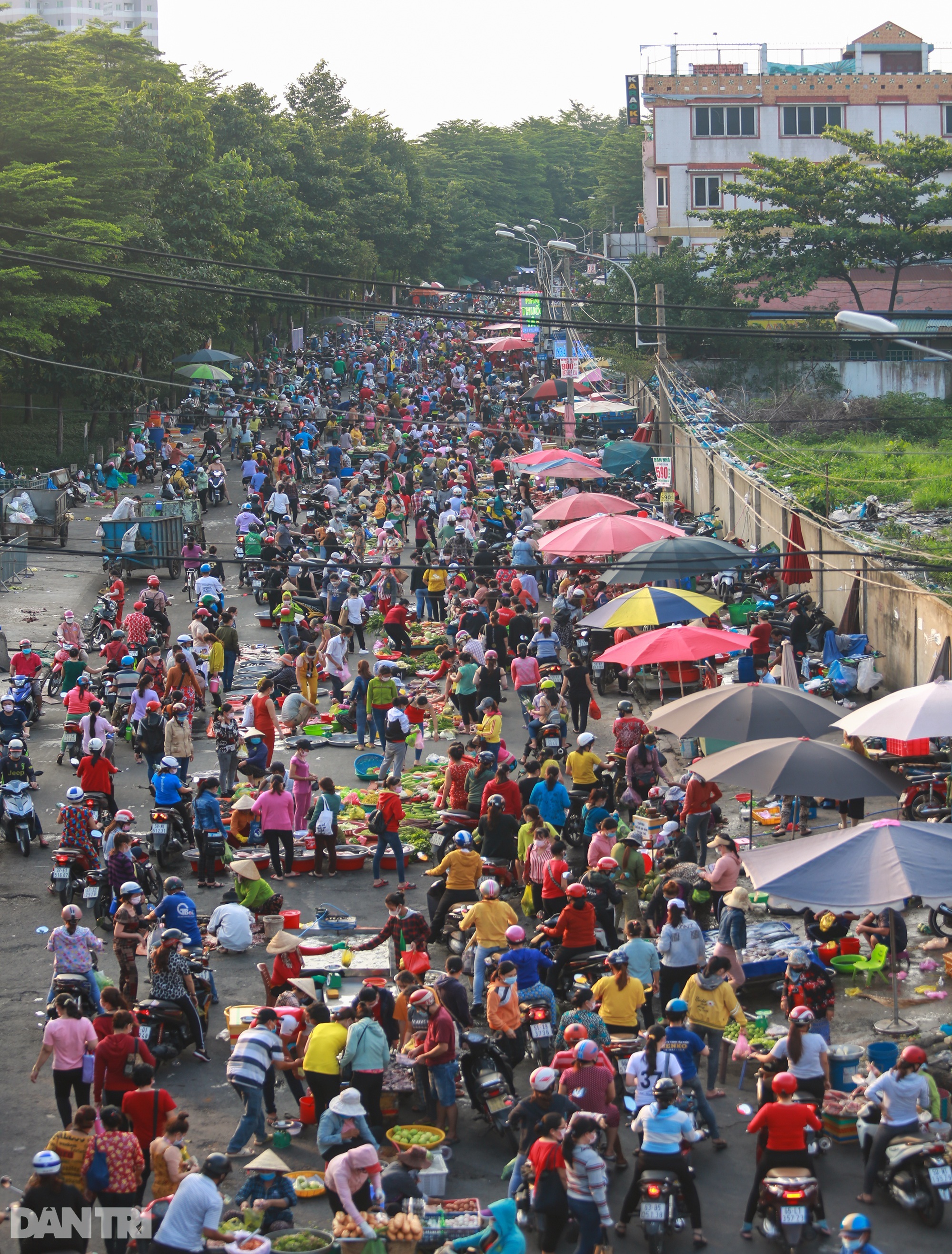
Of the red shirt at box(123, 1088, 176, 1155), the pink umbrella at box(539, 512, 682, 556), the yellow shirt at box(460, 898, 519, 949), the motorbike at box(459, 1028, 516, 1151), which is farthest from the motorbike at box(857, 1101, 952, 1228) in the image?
the pink umbrella at box(539, 512, 682, 556)

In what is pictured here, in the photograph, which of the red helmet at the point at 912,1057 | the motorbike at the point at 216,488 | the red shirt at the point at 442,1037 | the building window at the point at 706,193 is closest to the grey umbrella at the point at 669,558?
the red shirt at the point at 442,1037

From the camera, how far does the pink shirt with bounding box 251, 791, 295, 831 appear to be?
1553 centimetres

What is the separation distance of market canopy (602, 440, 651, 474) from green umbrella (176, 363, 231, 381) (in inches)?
492

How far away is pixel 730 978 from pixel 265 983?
A: 3.84 m

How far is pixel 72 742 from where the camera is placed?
763 inches

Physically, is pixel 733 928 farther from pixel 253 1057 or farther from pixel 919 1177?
pixel 253 1057

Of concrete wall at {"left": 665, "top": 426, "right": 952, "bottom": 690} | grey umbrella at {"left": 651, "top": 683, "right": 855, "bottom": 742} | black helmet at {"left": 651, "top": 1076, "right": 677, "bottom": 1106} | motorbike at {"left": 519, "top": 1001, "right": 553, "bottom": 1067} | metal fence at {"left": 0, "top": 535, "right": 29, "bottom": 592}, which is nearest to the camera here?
black helmet at {"left": 651, "top": 1076, "right": 677, "bottom": 1106}

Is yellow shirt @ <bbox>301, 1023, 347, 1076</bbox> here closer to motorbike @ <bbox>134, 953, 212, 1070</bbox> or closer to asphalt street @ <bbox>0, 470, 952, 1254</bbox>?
asphalt street @ <bbox>0, 470, 952, 1254</bbox>

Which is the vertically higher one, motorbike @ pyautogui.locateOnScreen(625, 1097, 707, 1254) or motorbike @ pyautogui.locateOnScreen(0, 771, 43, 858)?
→ motorbike @ pyautogui.locateOnScreen(0, 771, 43, 858)

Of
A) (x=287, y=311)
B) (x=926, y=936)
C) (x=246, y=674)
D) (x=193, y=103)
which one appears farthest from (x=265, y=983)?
(x=287, y=311)

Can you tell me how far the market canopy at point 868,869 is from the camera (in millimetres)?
10797

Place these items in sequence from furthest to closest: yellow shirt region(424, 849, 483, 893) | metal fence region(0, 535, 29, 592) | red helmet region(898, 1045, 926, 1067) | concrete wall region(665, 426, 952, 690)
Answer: metal fence region(0, 535, 29, 592)
concrete wall region(665, 426, 952, 690)
yellow shirt region(424, 849, 483, 893)
red helmet region(898, 1045, 926, 1067)

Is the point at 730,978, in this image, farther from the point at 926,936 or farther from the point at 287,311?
the point at 287,311

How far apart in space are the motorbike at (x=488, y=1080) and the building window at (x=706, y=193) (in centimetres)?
6621
